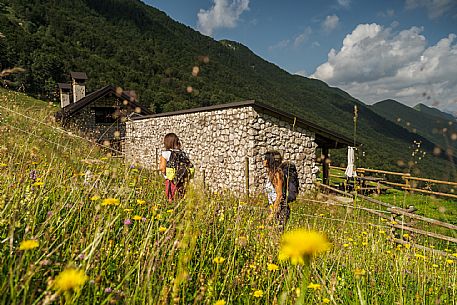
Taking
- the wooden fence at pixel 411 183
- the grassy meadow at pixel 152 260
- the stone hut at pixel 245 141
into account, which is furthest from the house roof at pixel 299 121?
the grassy meadow at pixel 152 260

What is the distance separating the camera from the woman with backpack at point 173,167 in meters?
4.39

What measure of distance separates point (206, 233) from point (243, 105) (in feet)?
34.9

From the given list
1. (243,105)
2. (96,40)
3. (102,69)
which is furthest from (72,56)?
(243,105)

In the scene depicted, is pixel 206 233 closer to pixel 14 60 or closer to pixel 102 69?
pixel 14 60

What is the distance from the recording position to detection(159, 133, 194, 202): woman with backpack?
439cm

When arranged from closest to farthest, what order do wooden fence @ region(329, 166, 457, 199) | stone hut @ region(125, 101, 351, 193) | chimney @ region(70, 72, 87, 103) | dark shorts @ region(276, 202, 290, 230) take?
1. dark shorts @ region(276, 202, 290, 230)
2. wooden fence @ region(329, 166, 457, 199)
3. stone hut @ region(125, 101, 351, 193)
4. chimney @ region(70, 72, 87, 103)

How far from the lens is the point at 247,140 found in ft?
A: 41.0

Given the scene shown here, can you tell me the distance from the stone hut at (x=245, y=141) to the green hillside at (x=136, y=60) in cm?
254

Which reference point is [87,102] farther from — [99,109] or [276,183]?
[276,183]

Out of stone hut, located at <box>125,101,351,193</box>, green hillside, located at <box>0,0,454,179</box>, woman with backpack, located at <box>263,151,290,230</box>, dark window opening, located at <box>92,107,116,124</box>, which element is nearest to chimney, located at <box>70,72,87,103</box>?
green hillside, located at <box>0,0,454,179</box>

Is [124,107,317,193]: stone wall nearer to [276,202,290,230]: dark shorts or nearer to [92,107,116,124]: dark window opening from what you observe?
[276,202,290,230]: dark shorts

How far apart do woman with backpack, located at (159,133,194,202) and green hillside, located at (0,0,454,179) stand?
2.75 meters

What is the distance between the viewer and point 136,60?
99438 mm

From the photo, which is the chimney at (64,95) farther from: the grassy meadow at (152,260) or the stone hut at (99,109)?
the grassy meadow at (152,260)
